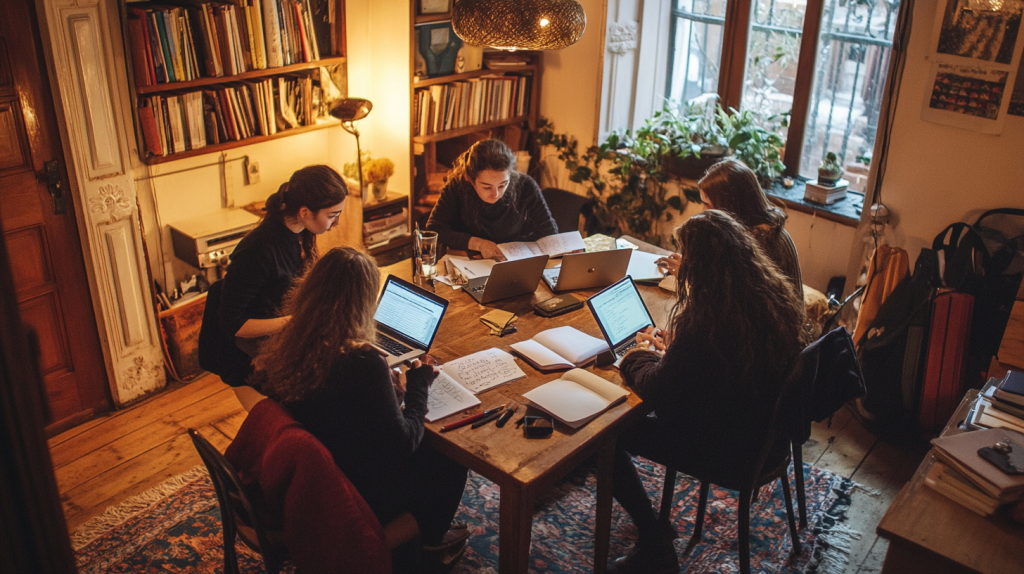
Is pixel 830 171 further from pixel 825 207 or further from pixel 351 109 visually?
pixel 351 109

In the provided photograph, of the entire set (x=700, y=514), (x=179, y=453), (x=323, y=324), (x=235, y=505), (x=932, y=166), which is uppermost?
(x=932, y=166)

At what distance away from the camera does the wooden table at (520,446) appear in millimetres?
2041

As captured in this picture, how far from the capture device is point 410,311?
8.54 feet

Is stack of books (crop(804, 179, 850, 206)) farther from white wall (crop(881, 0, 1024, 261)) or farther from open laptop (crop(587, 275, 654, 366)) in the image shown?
open laptop (crop(587, 275, 654, 366))

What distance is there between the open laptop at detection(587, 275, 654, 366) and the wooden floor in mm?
1096

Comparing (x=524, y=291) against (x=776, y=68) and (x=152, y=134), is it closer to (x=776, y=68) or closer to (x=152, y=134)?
(x=152, y=134)

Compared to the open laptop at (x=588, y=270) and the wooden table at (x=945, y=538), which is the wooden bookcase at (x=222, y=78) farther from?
the wooden table at (x=945, y=538)

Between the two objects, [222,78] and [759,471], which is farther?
[222,78]

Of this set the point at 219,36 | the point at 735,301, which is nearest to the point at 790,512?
the point at 735,301

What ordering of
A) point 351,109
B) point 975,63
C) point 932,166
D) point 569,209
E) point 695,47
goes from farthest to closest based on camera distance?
point 695,47 < point 569,209 < point 351,109 < point 932,166 < point 975,63

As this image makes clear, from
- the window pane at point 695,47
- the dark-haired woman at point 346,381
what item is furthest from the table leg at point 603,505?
the window pane at point 695,47

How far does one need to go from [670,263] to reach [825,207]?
4.40 feet

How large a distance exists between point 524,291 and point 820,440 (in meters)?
1.48

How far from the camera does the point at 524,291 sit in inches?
119
